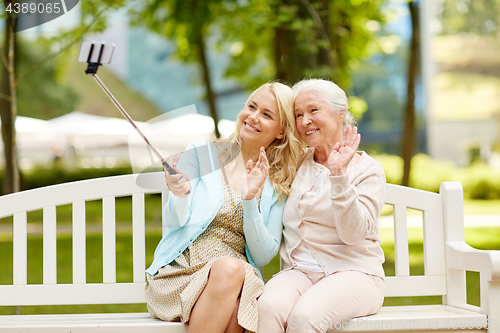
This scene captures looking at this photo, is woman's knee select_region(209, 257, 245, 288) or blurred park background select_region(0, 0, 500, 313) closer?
woman's knee select_region(209, 257, 245, 288)

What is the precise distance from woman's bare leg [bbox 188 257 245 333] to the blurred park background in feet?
1.89

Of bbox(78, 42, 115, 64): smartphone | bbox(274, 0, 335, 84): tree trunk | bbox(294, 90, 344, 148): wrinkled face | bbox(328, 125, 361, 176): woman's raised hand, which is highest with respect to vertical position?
bbox(274, 0, 335, 84): tree trunk

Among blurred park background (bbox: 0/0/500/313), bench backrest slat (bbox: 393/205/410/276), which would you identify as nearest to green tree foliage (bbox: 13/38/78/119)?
blurred park background (bbox: 0/0/500/313)

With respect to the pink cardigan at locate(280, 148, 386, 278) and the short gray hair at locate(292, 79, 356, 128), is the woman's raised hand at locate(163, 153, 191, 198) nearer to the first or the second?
the pink cardigan at locate(280, 148, 386, 278)

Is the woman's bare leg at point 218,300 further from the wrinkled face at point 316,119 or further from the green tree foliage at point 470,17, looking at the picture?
the green tree foliage at point 470,17

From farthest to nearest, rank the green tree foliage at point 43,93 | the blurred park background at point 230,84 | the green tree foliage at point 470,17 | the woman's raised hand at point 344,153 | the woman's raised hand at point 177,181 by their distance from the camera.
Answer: the green tree foliage at point 470,17, the green tree foliage at point 43,93, the blurred park background at point 230,84, the woman's raised hand at point 344,153, the woman's raised hand at point 177,181

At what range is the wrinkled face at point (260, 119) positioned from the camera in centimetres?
270

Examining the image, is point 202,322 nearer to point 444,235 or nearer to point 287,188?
point 287,188

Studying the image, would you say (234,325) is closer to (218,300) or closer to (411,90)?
(218,300)

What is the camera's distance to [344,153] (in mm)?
2361

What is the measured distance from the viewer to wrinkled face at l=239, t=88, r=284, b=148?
8.86 ft

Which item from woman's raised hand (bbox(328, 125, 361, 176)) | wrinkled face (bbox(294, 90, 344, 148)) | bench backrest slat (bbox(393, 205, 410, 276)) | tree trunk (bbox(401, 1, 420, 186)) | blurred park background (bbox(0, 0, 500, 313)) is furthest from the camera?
tree trunk (bbox(401, 1, 420, 186))

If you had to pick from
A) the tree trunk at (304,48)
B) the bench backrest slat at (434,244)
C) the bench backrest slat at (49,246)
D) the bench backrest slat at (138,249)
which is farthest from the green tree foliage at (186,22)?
the bench backrest slat at (434,244)

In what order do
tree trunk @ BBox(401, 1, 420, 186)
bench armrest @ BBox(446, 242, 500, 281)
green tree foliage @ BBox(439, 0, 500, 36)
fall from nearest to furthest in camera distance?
bench armrest @ BBox(446, 242, 500, 281), tree trunk @ BBox(401, 1, 420, 186), green tree foliage @ BBox(439, 0, 500, 36)
